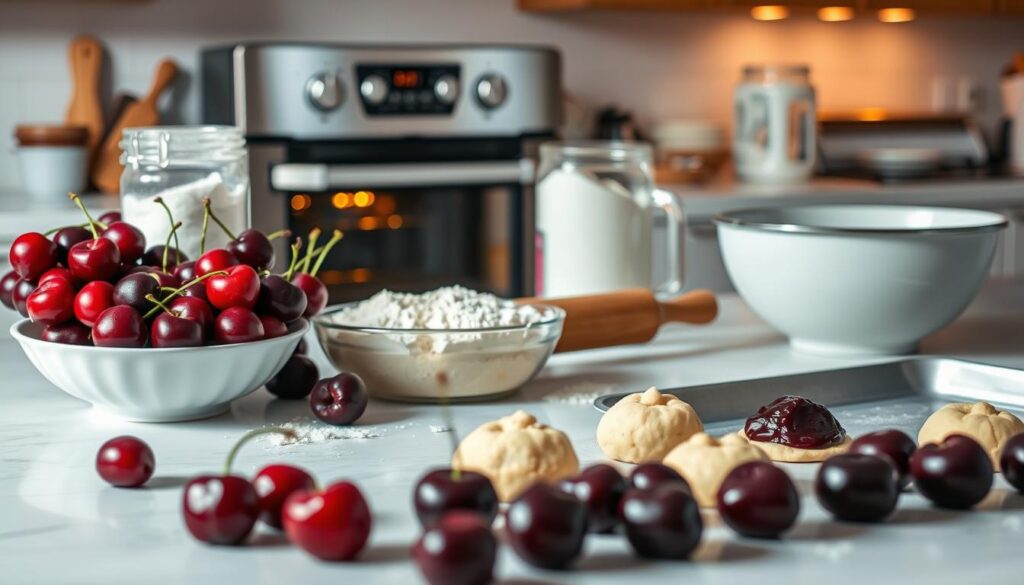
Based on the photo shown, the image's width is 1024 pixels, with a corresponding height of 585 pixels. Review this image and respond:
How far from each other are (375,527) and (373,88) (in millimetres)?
1977

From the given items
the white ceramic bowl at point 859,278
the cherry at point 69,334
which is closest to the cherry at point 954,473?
the white ceramic bowl at point 859,278

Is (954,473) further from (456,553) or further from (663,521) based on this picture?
(456,553)

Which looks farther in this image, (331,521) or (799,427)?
(799,427)

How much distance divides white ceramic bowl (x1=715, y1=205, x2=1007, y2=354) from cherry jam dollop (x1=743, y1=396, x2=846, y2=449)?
35 centimetres

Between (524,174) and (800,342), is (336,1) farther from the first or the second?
(800,342)

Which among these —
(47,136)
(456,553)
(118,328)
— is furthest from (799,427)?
(47,136)

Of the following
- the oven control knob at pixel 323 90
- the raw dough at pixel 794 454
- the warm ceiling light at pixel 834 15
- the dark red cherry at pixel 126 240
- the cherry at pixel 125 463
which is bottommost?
the raw dough at pixel 794 454

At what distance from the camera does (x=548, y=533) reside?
62 centimetres

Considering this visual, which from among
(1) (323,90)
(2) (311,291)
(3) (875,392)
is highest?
(1) (323,90)

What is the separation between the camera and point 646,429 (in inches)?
33.0

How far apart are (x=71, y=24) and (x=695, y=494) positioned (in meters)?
2.50

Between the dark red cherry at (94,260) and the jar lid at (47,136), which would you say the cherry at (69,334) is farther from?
the jar lid at (47,136)

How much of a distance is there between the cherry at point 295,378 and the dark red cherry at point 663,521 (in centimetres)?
45

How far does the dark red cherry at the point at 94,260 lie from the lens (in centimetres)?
95
